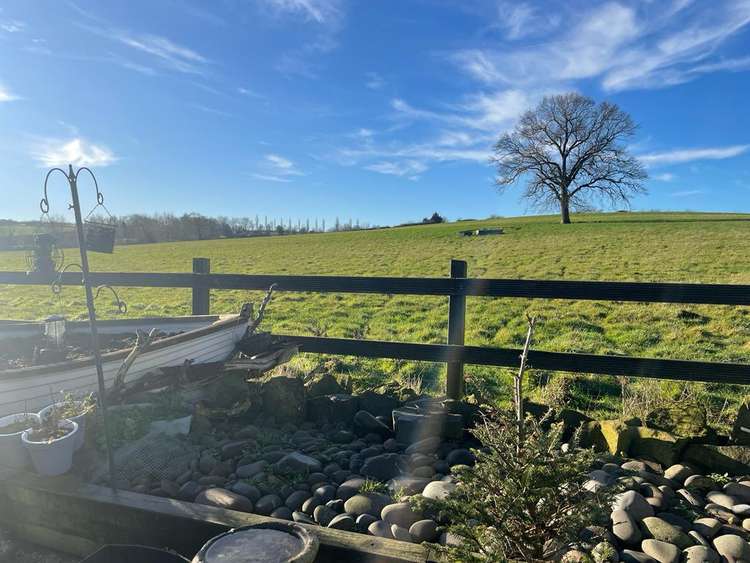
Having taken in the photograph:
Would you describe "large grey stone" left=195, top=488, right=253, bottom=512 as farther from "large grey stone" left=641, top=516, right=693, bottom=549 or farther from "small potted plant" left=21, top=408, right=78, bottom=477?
"large grey stone" left=641, top=516, right=693, bottom=549

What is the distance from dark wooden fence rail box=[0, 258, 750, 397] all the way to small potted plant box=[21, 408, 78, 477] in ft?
7.34

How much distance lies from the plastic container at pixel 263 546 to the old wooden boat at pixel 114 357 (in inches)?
A: 82.5

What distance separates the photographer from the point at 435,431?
12.5 feet

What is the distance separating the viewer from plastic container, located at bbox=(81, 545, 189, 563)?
235cm

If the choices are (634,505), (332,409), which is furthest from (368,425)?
(634,505)

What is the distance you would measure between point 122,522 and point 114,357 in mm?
1439

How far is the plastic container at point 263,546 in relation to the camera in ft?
6.86

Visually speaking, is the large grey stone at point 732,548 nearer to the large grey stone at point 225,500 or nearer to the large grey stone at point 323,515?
the large grey stone at point 323,515

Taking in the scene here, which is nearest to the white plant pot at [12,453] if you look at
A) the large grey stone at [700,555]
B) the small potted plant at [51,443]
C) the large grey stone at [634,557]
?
the small potted plant at [51,443]

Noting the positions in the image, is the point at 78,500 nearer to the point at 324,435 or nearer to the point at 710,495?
the point at 324,435

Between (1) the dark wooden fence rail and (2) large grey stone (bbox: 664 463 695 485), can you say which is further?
(1) the dark wooden fence rail

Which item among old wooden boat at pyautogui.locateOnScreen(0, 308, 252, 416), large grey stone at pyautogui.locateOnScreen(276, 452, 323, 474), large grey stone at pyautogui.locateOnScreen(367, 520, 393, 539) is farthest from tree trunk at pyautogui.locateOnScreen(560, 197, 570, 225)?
large grey stone at pyautogui.locateOnScreen(367, 520, 393, 539)

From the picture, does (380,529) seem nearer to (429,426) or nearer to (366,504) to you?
(366,504)

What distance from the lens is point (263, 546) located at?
2184mm
